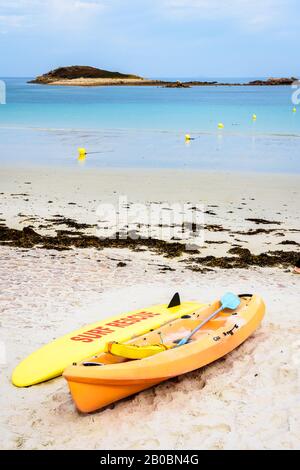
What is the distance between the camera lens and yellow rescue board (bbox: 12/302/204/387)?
246 inches

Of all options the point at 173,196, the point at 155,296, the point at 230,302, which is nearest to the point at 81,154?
the point at 173,196

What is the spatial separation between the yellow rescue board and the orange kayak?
412 millimetres

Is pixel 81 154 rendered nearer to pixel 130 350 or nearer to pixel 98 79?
pixel 130 350

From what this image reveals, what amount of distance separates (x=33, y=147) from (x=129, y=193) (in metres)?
12.1

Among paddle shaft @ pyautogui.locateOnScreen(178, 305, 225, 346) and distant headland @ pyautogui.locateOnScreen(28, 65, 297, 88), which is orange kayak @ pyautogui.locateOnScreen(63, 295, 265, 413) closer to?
paddle shaft @ pyautogui.locateOnScreen(178, 305, 225, 346)

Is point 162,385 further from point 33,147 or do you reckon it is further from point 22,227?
point 33,147

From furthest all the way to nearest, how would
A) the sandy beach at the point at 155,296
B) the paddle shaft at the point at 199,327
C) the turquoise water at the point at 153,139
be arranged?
the turquoise water at the point at 153,139
the paddle shaft at the point at 199,327
the sandy beach at the point at 155,296

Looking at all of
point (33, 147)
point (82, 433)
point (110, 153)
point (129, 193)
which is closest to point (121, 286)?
point (82, 433)

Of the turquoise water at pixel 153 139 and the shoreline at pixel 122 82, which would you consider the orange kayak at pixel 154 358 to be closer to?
the turquoise water at pixel 153 139

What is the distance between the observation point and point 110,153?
83.3 ft

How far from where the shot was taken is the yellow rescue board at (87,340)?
20.5 ft

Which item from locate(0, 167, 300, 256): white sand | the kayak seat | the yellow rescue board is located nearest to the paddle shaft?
the kayak seat

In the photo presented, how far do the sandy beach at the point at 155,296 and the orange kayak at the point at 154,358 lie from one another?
0.19 metres

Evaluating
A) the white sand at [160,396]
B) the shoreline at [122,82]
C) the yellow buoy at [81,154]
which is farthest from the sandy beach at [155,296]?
the shoreline at [122,82]
